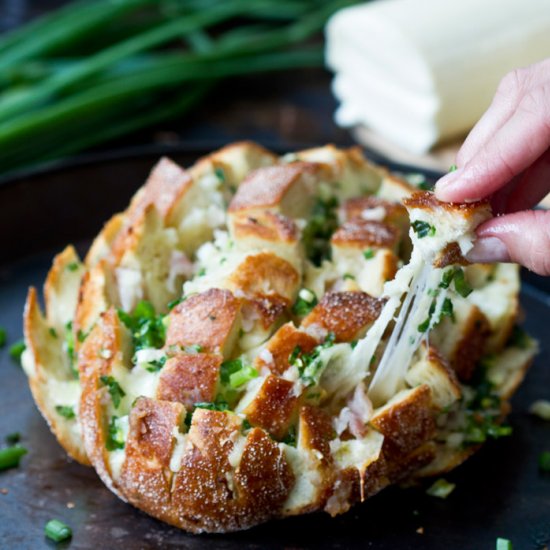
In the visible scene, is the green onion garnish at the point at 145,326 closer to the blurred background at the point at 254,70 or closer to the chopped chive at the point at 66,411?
the chopped chive at the point at 66,411

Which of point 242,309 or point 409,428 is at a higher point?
point 242,309

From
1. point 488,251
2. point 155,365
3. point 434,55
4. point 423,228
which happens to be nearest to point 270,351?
point 155,365

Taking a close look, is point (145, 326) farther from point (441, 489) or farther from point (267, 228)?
point (441, 489)

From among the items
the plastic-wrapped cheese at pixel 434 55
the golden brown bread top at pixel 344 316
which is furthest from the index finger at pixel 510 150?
the plastic-wrapped cheese at pixel 434 55

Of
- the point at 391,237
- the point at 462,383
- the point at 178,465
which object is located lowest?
the point at 462,383

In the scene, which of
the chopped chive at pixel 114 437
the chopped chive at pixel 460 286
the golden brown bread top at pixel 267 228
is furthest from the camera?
the golden brown bread top at pixel 267 228

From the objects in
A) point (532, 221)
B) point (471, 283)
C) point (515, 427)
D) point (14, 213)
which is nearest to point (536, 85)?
point (532, 221)

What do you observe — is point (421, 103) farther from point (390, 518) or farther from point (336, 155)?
point (390, 518)
